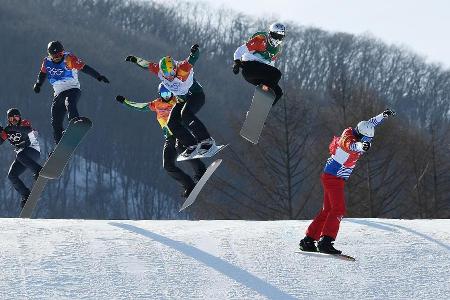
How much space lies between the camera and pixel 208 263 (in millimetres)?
9977

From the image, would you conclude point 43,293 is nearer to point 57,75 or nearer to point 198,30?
point 57,75

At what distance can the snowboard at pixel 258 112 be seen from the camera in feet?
43.1

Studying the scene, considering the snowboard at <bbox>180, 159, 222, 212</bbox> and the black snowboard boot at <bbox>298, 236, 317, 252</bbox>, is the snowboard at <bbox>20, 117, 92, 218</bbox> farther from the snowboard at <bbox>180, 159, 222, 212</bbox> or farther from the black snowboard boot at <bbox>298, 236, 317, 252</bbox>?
the black snowboard boot at <bbox>298, 236, 317, 252</bbox>

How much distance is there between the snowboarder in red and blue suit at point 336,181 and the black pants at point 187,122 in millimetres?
2703

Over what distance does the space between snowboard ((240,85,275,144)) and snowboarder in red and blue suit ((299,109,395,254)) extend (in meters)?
2.53

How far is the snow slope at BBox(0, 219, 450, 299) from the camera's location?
9.17m

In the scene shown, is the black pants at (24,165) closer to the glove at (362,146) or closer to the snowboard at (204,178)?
the snowboard at (204,178)

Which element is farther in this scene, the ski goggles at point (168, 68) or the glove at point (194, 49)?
the ski goggles at point (168, 68)

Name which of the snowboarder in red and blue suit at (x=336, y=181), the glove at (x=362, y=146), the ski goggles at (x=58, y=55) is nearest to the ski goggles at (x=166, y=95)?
the ski goggles at (x=58, y=55)

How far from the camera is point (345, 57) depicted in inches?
3366

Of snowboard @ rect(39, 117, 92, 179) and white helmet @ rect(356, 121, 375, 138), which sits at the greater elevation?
white helmet @ rect(356, 121, 375, 138)

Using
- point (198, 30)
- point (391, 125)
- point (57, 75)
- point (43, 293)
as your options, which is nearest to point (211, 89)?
point (198, 30)

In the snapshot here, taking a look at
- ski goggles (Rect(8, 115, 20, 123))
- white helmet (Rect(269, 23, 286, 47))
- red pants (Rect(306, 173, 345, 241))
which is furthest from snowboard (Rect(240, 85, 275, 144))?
ski goggles (Rect(8, 115, 20, 123))

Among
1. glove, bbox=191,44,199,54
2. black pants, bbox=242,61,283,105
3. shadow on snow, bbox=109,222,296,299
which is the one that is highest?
glove, bbox=191,44,199,54
